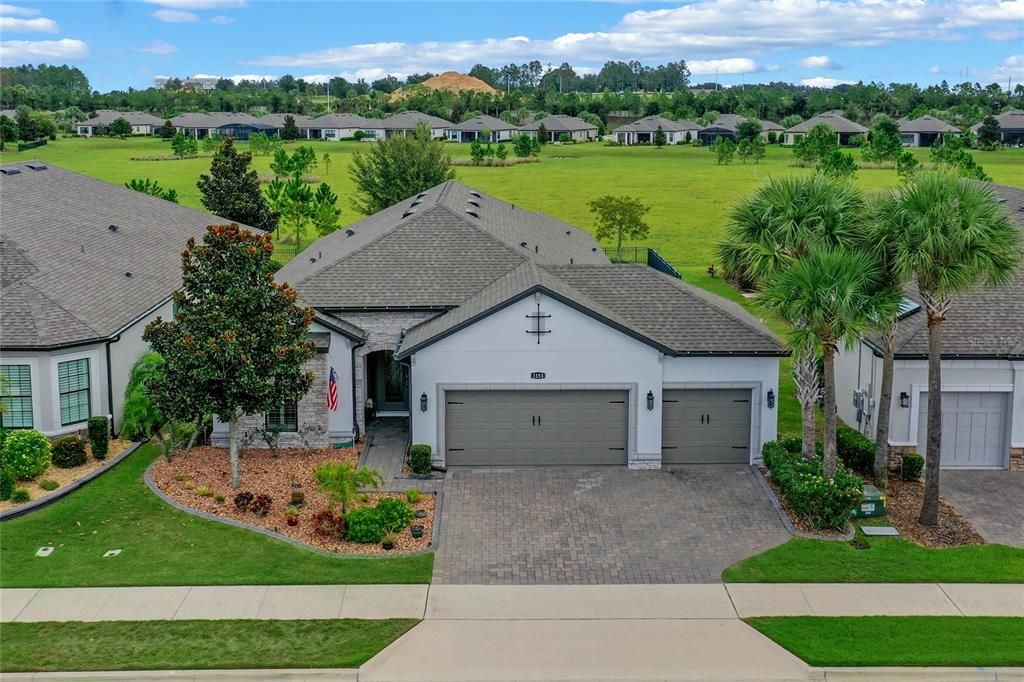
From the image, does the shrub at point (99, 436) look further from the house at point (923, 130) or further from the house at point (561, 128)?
the house at point (923, 130)

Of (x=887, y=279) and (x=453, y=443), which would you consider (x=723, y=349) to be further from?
(x=453, y=443)

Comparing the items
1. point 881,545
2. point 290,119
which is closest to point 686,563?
point 881,545

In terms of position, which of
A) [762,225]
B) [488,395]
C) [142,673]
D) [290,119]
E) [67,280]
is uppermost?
[290,119]

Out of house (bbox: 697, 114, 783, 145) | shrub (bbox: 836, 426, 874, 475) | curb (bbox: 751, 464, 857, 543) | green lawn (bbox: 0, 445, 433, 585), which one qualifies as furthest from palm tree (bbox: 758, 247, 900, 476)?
house (bbox: 697, 114, 783, 145)

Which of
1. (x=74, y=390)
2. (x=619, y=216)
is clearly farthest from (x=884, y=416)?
(x=619, y=216)

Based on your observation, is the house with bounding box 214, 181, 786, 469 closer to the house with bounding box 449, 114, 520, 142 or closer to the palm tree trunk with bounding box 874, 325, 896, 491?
the palm tree trunk with bounding box 874, 325, 896, 491

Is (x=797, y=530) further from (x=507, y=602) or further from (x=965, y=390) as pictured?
(x=507, y=602)

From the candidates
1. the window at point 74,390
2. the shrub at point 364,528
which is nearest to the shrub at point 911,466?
the shrub at point 364,528
